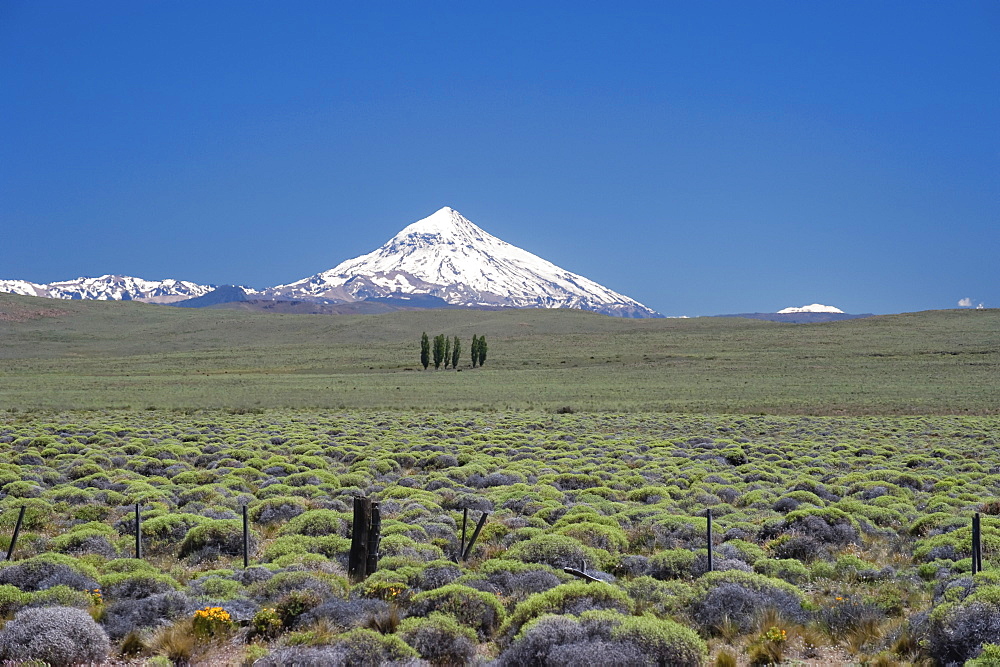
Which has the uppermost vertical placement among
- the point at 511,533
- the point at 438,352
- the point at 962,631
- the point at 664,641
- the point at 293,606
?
the point at 438,352

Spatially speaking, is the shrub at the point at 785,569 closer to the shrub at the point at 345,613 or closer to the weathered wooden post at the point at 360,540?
the shrub at the point at 345,613

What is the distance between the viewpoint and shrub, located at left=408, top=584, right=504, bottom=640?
8336 mm

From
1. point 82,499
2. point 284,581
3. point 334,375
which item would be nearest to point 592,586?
point 284,581

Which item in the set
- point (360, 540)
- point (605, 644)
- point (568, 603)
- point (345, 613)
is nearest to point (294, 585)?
point (360, 540)

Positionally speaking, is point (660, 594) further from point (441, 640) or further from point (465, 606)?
point (441, 640)

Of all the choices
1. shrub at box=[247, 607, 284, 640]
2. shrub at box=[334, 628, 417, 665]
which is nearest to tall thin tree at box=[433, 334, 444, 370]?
shrub at box=[247, 607, 284, 640]

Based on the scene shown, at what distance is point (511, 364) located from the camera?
102312mm

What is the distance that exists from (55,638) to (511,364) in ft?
313

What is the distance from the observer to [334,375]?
86938mm

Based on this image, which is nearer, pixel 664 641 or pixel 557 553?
A: pixel 664 641

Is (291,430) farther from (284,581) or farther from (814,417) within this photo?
(814,417)

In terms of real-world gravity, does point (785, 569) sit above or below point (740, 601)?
below

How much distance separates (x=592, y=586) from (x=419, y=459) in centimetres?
1511

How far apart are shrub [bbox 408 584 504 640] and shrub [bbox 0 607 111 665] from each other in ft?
10.4
